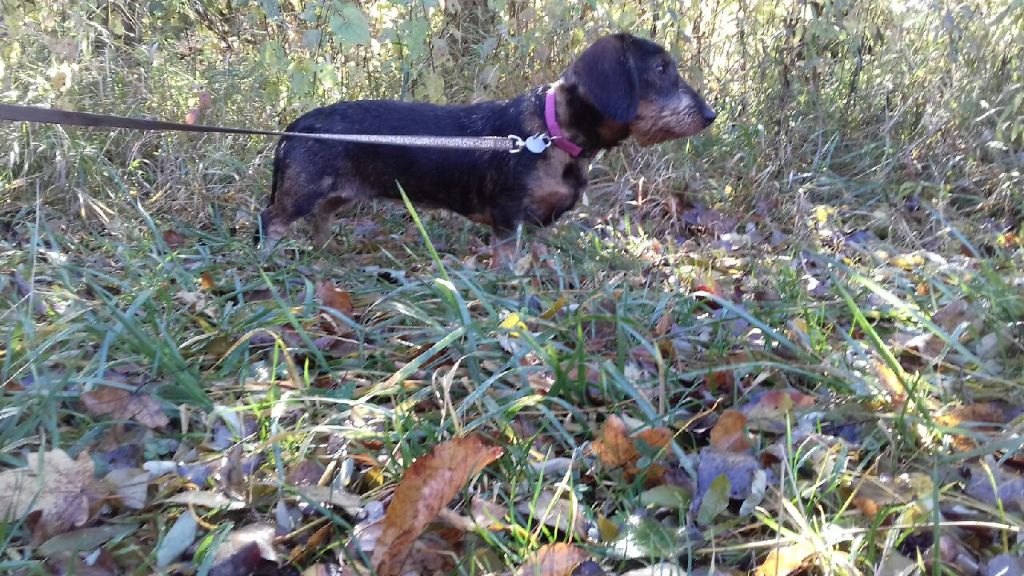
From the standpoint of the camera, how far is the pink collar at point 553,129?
3438mm

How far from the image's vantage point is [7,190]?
3.88 meters

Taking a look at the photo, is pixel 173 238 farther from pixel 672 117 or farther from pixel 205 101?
pixel 672 117

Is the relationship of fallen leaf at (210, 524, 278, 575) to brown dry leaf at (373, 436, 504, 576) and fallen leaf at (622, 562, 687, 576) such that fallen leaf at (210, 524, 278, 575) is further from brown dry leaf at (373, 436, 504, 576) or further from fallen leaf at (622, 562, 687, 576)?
fallen leaf at (622, 562, 687, 576)

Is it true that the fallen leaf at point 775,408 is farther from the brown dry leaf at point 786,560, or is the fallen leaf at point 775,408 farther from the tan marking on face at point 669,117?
the tan marking on face at point 669,117

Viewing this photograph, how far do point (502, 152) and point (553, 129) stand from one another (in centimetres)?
27

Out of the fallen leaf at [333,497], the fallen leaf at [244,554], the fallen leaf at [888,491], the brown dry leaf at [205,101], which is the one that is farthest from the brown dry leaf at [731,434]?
the brown dry leaf at [205,101]

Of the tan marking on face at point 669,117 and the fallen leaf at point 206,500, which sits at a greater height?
the tan marking on face at point 669,117

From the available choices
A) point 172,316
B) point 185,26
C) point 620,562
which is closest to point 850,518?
point 620,562

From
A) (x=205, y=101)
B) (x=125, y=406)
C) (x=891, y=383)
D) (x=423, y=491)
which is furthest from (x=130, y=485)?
(x=205, y=101)

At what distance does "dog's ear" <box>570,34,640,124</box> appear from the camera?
331 centimetres

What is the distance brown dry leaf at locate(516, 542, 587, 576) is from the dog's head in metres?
2.39

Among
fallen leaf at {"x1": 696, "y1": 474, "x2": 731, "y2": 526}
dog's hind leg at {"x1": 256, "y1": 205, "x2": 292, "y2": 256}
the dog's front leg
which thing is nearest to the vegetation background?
fallen leaf at {"x1": 696, "y1": 474, "x2": 731, "y2": 526}

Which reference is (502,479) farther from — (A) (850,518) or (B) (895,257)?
(B) (895,257)

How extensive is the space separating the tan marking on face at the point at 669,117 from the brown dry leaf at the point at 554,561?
2.52 meters
